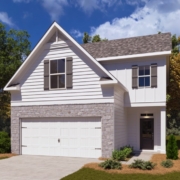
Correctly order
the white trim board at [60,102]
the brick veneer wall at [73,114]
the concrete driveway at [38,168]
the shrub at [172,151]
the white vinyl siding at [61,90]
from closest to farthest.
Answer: the concrete driveway at [38,168] → the shrub at [172,151] → the brick veneer wall at [73,114] → the white trim board at [60,102] → the white vinyl siding at [61,90]

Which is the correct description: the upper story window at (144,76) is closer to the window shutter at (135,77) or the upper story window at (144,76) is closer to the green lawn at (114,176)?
the window shutter at (135,77)

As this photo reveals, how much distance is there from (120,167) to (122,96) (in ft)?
22.3

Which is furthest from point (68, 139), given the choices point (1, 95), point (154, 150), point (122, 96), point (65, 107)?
point (1, 95)

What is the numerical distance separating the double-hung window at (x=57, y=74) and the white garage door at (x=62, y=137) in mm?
2220

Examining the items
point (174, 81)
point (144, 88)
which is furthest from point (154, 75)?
point (174, 81)

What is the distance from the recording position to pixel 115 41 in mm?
19422

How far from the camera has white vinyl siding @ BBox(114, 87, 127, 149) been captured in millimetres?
14602

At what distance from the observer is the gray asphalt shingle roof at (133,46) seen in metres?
16.7

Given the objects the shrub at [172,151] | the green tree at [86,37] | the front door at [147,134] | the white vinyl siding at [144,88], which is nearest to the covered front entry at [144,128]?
the front door at [147,134]

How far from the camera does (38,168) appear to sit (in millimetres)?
11477

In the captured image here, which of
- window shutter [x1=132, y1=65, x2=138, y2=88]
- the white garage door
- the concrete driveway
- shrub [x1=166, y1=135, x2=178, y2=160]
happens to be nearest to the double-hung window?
the white garage door

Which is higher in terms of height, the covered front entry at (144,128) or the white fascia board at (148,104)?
the white fascia board at (148,104)

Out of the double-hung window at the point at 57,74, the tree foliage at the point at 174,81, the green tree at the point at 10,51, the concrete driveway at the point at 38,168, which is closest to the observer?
the concrete driveway at the point at 38,168

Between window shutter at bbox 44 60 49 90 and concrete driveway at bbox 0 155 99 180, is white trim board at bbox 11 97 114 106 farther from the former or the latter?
concrete driveway at bbox 0 155 99 180
